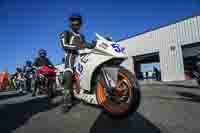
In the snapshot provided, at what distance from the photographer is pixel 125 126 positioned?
2.71 metres

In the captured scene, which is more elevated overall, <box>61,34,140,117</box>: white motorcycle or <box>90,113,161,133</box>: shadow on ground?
<box>61,34,140,117</box>: white motorcycle

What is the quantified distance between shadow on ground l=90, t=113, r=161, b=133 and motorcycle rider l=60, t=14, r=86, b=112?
96cm

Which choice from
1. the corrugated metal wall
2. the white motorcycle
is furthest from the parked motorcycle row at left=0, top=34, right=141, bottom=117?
the corrugated metal wall

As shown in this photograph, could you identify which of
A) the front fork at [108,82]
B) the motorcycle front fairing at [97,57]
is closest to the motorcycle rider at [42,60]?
the motorcycle front fairing at [97,57]

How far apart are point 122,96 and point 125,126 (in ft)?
1.71

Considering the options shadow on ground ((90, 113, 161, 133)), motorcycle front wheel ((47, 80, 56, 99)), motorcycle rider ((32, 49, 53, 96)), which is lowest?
shadow on ground ((90, 113, 161, 133))

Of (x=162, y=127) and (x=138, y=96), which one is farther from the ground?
(x=138, y=96)

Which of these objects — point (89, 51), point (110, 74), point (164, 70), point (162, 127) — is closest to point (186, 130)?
point (162, 127)

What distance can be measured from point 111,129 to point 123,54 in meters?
1.23

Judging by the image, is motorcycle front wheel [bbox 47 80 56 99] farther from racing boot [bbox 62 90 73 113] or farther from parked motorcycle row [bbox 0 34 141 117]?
parked motorcycle row [bbox 0 34 141 117]

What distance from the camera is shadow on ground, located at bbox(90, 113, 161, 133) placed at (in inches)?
98.3

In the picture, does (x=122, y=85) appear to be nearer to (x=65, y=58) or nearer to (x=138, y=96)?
(x=138, y=96)

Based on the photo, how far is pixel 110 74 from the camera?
2766 mm

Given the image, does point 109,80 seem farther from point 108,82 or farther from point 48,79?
point 48,79
